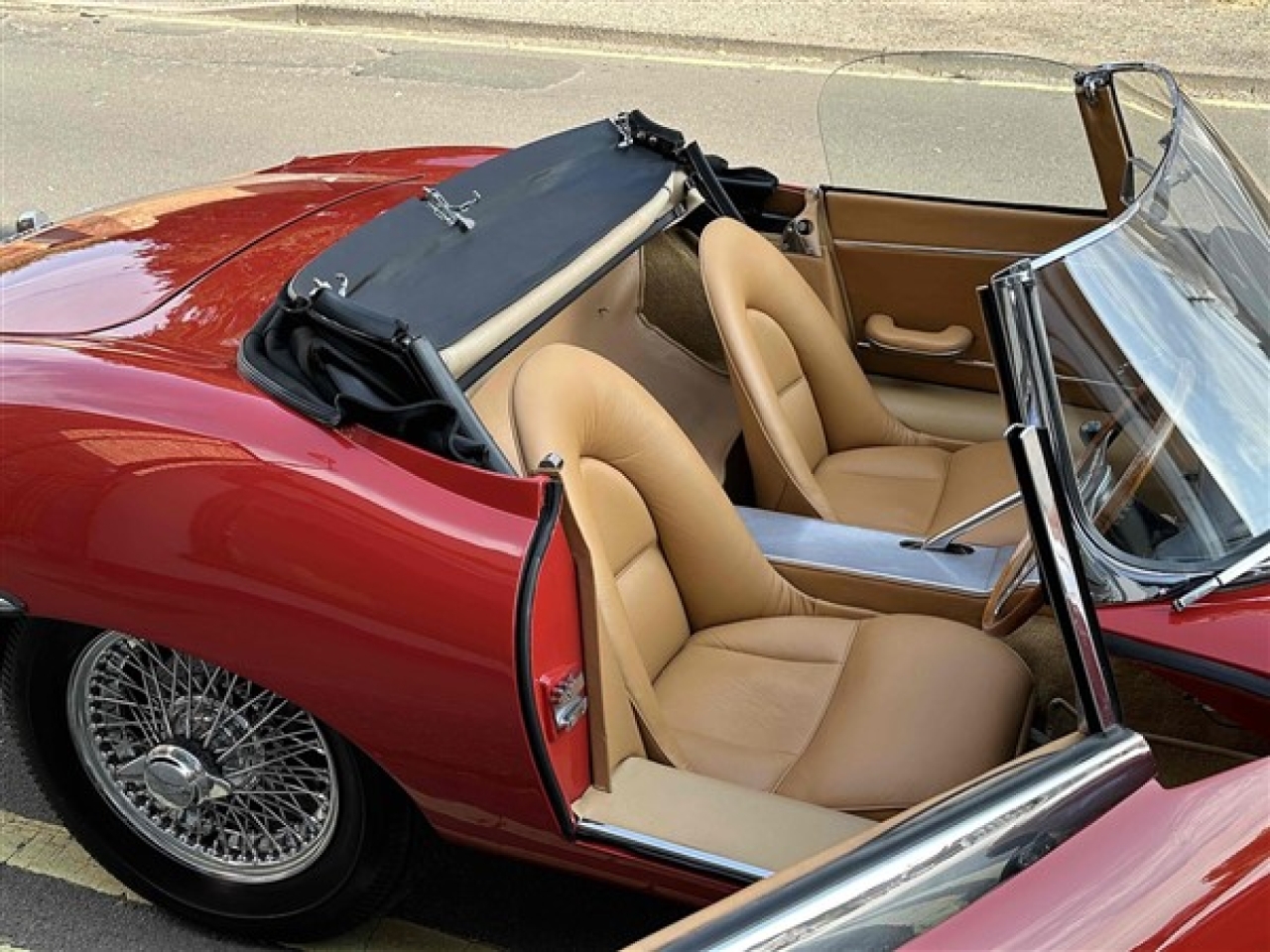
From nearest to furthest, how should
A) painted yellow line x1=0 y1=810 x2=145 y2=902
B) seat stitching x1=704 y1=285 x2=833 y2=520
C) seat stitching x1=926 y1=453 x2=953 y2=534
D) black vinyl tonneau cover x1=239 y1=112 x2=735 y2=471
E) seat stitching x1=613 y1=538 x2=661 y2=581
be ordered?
1. black vinyl tonneau cover x1=239 y1=112 x2=735 y2=471
2. seat stitching x1=613 y1=538 x2=661 y2=581
3. painted yellow line x1=0 y1=810 x2=145 y2=902
4. seat stitching x1=704 y1=285 x2=833 y2=520
5. seat stitching x1=926 y1=453 x2=953 y2=534

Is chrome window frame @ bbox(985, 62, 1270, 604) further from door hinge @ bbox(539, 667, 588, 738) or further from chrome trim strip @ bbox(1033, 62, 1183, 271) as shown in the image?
door hinge @ bbox(539, 667, 588, 738)

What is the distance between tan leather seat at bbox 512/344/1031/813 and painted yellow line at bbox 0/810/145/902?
1.32 meters

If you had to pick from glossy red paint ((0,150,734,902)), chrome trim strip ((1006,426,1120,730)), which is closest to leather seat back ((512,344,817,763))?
glossy red paint ((0,150,734,902))

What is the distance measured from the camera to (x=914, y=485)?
3.82 meters

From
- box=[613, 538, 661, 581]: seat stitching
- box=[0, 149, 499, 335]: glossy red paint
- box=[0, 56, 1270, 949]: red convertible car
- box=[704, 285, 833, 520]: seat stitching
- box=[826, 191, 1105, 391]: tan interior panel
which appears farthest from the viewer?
box=[826, 191, 1105, 391]: tan interior panel

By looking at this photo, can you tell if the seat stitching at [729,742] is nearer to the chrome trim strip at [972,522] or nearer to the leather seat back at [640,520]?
the leather seat back at [640,520]

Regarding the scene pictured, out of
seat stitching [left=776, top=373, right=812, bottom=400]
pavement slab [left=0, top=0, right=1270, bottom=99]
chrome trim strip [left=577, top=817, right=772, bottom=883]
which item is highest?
pavement slab [left=0, top=0, right=1270, bottom=99]

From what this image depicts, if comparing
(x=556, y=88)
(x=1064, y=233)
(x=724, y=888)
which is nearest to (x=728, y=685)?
(x=724, y=888)

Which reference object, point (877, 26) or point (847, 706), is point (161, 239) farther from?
point (877, 26)

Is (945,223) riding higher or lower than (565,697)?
higher

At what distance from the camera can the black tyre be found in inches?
106

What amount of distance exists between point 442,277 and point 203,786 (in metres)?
1.13

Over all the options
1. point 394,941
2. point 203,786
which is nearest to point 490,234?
point 203,786

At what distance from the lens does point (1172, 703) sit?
8.14 ft
